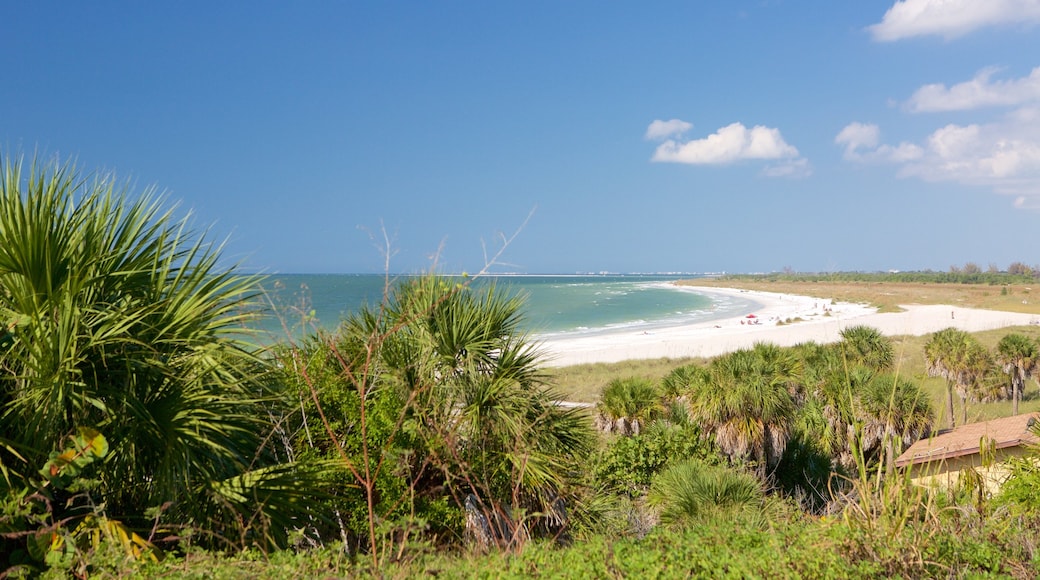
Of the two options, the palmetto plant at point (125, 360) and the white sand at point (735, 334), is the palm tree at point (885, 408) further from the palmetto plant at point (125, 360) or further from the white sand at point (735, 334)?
the white sand at point (735, 334)

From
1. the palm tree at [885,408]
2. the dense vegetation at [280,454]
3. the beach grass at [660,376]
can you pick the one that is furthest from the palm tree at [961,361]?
the dense vegetation at [280,454]

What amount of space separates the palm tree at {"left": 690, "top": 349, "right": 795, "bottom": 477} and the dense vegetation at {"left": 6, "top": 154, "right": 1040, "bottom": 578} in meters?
9.09

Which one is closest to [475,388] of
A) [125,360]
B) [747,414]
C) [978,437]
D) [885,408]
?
[125,360]

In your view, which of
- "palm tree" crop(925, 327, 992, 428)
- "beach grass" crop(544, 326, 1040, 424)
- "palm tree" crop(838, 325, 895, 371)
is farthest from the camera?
"beach grass" crop(544, 326, 1040, 424)

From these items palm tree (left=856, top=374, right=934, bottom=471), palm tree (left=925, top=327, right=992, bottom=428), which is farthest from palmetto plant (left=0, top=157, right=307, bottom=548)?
palm tree (left=925, top=327, right=992, bottom=428)

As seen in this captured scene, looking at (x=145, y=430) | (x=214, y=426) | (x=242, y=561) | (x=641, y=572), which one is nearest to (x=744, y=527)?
(x=641, y=572)

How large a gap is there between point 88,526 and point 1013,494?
7.15m

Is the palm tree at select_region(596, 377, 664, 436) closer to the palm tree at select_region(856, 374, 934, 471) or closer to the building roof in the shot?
the palm tree at select_region(856, 374, 934, 471)

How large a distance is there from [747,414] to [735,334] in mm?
47403

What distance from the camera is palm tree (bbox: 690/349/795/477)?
16172mm

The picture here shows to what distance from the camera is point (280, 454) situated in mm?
6367

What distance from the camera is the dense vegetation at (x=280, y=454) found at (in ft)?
13.2

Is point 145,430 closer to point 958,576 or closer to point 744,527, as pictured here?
point 744,527

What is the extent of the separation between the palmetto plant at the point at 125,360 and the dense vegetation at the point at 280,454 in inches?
0.7
